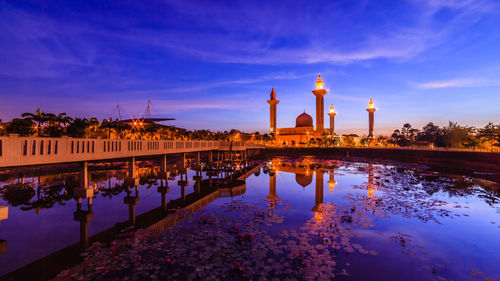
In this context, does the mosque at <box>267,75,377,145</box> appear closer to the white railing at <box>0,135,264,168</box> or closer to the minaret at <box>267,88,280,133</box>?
the minaret at <box>267,88,280,133</box>

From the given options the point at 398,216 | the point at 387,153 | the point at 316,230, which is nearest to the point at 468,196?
the point at 398,216

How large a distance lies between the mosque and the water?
400 feet

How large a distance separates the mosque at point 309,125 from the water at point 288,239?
400ft

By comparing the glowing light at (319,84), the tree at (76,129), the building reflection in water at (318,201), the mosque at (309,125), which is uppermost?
the glowing light at (319,84)

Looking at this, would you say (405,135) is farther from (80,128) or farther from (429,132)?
(80,128)

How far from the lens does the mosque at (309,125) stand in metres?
142

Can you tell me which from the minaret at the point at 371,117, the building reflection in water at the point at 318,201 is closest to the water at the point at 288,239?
the building reflection in water at the point at 318,201

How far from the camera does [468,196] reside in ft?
79.9

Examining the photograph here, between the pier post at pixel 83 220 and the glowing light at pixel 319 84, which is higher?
the glowing light at pixel 319 84

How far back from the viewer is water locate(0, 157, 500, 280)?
9766 millimetres

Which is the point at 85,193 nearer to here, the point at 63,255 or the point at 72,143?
the point at 72,143

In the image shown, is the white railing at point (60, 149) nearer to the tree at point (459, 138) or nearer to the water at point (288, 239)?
the water at point (288, 239)

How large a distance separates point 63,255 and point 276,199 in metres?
16.7

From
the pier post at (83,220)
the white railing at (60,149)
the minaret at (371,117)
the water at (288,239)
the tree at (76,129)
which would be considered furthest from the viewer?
the minaret at (371,117)
